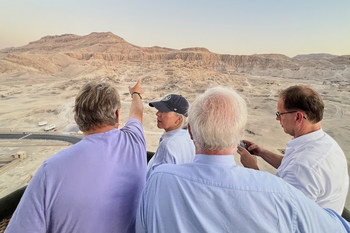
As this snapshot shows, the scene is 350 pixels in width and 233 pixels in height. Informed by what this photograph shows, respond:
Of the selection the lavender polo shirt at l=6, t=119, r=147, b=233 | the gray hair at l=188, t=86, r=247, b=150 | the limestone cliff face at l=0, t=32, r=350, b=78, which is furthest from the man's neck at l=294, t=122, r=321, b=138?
the limestone cliff face at l=0, t=32, r=350, b=78

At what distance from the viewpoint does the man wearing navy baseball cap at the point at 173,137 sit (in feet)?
6.98

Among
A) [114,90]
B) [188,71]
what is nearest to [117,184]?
[114,90]

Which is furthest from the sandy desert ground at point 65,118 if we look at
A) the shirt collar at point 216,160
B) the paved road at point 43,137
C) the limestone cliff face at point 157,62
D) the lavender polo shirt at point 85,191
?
the limestone cliff face at point 157,62

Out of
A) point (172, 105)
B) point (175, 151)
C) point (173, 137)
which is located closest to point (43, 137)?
point (172, 105)

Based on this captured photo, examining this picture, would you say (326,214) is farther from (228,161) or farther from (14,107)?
(14,107)

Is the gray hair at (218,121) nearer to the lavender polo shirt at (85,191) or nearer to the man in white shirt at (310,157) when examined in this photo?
the lavender polo shirt at (85,191)

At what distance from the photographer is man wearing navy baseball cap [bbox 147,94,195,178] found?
2.13m

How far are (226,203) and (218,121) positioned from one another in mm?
369

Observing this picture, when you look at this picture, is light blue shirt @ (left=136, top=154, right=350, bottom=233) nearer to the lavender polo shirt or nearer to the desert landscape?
the lavender polo shirt

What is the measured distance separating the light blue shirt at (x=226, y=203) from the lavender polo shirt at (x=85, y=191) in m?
0.44

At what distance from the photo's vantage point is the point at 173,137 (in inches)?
89.4

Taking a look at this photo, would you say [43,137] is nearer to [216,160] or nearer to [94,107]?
[94,107]

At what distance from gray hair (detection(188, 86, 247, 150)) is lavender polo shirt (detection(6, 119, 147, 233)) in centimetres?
60

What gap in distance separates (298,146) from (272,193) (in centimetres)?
114
